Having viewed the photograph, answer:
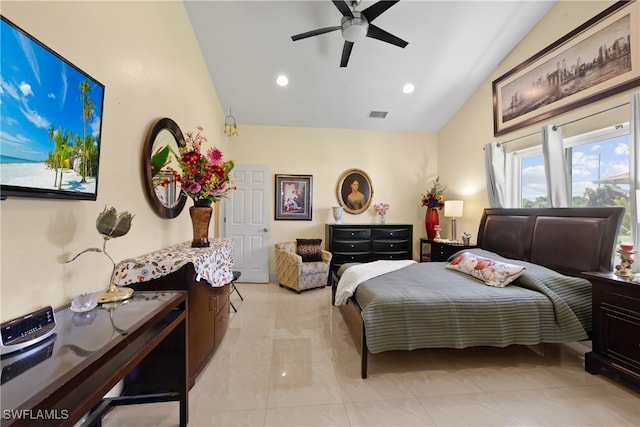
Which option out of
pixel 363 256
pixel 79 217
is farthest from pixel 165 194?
pixel 363 256

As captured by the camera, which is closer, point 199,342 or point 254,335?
point 199,342

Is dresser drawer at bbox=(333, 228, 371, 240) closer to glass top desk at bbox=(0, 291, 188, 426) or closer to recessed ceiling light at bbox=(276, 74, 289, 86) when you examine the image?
recessed ceiling light at bbox=(276, 74, 289, 86)

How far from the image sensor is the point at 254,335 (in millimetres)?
2688

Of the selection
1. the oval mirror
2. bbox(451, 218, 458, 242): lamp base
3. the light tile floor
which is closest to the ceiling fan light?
the oval mirror

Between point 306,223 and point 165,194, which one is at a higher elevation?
point 165,194

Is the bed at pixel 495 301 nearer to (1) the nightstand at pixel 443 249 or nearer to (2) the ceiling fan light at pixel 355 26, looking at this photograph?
(1) the nightstand at pixel 443 249

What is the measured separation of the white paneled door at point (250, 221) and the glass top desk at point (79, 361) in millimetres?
3224

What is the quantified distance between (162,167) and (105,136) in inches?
25.7

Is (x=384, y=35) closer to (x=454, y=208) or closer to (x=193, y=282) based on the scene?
(x=454, y=208)

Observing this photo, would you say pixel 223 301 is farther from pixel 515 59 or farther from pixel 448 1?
pixel 515 59

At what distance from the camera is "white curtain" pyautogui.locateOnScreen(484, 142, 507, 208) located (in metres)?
3.60

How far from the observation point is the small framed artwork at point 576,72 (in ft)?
7.44

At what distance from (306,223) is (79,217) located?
368 cm

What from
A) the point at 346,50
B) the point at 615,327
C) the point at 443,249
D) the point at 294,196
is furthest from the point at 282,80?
the point at 615,327
